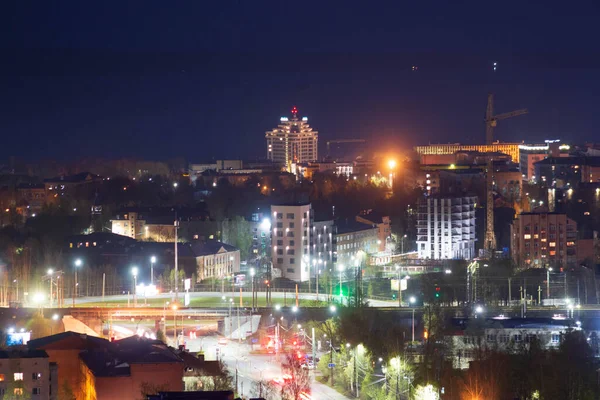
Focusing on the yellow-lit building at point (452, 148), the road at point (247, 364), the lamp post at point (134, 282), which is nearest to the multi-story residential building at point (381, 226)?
the lamp post at point (134, 282)

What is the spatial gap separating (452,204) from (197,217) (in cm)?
464

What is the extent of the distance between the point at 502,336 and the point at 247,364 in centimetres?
271

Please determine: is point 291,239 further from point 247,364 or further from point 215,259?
point 247,364

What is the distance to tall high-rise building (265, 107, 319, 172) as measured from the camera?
58.4 meters

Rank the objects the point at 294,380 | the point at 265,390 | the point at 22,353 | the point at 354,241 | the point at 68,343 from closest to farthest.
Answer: the point at 22,353
the point at 265,390
the point at 68,343
the point at 294,380
the point at 354,241

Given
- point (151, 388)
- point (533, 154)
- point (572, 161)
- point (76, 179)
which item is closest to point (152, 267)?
point (151, 388)

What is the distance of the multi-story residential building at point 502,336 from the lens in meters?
15.8

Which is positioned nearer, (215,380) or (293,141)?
(215,380)

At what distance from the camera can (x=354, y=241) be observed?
26406 mm

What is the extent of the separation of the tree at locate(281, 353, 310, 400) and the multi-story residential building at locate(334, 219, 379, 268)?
8918mm

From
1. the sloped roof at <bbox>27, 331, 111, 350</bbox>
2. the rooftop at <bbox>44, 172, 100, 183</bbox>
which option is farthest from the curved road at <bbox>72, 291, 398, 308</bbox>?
the rooftop at <bbox>44, 172, 100, 183</bbox>

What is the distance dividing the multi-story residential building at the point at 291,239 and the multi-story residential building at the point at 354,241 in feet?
2.80

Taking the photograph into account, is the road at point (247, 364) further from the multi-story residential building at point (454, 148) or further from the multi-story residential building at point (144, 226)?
the multi-story residential building at point (454, 148)

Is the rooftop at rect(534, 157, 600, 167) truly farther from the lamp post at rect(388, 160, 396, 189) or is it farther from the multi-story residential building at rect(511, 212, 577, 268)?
the multi-story residential building at rect(511, 212, 577, 268)
